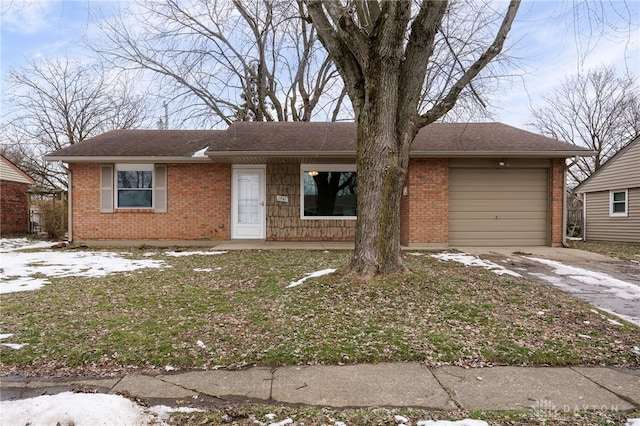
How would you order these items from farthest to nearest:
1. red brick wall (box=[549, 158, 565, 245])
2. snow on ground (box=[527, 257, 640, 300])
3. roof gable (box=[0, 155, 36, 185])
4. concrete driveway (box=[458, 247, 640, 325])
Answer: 1. roof gable (box=[0, 155, 36, 185])
2. red brick wall (box=[549, 158, 565, 245])
3. snow on ground (box=[527, 257, 640, 300])
4. concrete driveway (box=[458, 247, 640, 325])

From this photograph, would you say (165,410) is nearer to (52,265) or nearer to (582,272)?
(52,265)

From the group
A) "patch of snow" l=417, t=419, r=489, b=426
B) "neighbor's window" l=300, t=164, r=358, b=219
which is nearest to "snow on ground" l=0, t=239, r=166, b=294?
"neighbor's window" l=300, t=164, r=358, b=219

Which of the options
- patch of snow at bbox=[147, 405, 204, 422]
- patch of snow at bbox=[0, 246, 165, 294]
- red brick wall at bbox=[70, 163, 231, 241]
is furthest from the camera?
red brick wall at bbox=[70, 163, 231, 241]

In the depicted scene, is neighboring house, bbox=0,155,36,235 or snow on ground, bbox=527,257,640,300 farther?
neighboring house, bbox=0,155,36,235

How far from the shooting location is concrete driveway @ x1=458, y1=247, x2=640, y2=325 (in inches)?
201

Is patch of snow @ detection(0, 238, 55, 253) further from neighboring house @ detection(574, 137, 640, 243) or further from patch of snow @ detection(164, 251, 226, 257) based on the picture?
neighboring house @ detection(574, 137, 640, 243)

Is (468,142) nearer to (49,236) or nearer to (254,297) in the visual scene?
(254,297)

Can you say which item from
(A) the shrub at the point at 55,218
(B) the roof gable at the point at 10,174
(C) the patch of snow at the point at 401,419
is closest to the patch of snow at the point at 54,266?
(A) the shrub at the point at 55,218

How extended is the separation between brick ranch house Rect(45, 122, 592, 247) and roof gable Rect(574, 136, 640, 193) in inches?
228

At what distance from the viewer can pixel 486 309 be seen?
440 centimetres

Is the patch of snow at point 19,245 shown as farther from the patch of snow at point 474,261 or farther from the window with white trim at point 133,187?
the patch of snow at point 474,261

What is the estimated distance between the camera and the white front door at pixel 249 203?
11461 millimetres

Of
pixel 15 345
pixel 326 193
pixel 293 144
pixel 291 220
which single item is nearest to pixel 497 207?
pixel 326 193

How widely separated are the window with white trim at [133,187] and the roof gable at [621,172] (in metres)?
17.1
